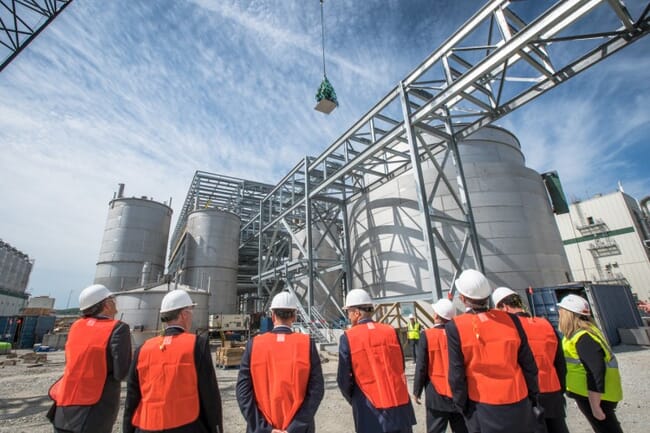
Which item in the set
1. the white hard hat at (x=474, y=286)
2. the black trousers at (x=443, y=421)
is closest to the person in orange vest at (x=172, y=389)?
the white hard hat at (x=474, y=286)

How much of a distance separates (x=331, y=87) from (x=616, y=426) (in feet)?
40.6

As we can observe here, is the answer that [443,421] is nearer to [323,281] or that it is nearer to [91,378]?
[91,378]

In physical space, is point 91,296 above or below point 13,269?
below

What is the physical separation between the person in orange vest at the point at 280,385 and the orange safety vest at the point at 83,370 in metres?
1.43

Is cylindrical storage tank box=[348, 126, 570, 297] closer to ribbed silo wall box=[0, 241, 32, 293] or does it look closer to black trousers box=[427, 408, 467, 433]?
black trousers box=[427, 408, 467, 433]

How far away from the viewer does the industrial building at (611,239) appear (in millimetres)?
26625

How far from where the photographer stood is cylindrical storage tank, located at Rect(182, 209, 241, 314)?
21.0 metres

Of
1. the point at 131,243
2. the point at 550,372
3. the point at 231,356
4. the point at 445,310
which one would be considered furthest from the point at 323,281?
the point at 131,243

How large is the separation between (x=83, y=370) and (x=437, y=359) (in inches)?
141

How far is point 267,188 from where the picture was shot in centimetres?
2867

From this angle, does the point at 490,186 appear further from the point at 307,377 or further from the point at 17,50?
the point at 17,50

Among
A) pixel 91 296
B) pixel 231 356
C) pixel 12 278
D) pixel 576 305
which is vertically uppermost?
pixel 12 278

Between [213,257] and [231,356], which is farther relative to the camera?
[213,257]

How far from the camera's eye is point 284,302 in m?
2.77
